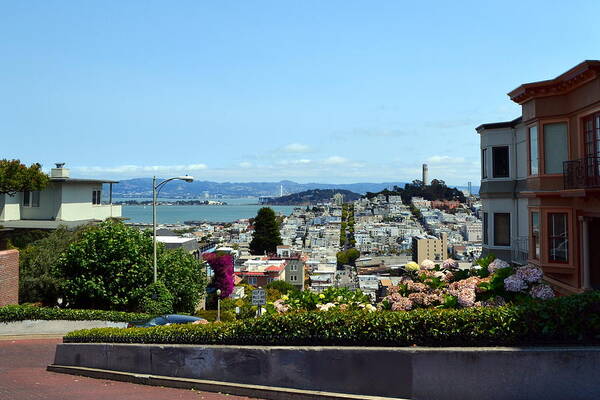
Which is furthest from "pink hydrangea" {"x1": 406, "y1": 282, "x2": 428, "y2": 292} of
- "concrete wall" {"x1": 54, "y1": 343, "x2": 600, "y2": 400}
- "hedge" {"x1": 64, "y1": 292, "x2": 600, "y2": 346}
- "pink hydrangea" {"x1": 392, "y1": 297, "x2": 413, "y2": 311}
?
"concrete wall" {"x1": 54, "y1": 343, "x2": 600, "y2": 400}

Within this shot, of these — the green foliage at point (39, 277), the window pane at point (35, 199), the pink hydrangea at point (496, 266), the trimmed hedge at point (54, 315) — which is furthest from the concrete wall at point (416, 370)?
the window pane at point (35, 199)

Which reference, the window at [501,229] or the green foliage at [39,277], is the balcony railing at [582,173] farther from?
the green foliage at [39,277]

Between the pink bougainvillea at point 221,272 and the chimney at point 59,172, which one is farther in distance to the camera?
the pink bougainvillea at point 221,272

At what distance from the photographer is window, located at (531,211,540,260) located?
634 inches

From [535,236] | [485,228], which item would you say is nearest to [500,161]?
[485,228]

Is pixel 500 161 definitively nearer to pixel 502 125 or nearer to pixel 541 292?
pixel 502 125

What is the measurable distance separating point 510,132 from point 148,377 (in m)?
17.0

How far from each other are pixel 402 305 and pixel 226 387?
12.1 ft

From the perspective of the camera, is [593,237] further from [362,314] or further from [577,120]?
[362,314]

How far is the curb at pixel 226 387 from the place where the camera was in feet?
29.3

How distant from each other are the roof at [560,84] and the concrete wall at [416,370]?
27.5 ft

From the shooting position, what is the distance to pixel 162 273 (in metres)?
28.2

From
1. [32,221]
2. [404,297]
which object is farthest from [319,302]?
[32,221]

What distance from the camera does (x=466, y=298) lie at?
9.95m
